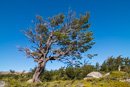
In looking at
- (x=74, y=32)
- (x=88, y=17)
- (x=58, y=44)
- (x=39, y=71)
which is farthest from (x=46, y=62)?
(x=88, y=17)

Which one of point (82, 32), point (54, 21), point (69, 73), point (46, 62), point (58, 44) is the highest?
point (54, 21)

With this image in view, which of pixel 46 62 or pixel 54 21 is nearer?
pixel 46 62

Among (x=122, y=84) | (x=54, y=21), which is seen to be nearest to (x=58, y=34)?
(x=54, y=21)

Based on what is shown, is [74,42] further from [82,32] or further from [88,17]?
[88,17]

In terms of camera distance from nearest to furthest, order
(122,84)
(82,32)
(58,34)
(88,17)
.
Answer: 1. (122,84)
2. (58,34)
3. (82,32)
4. (88,17)

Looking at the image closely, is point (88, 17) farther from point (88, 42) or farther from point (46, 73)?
point (46, 73)

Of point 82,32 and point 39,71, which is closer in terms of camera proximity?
point 39,71

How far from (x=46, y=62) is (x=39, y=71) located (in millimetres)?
1462

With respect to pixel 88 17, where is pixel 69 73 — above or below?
below

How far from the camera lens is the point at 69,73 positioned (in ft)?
64.2

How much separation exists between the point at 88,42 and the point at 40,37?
6786mm

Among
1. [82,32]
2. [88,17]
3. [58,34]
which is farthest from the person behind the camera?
[88,17]

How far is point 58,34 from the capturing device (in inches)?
621

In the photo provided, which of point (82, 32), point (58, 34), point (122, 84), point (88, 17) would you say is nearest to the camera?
point (122, 84)
